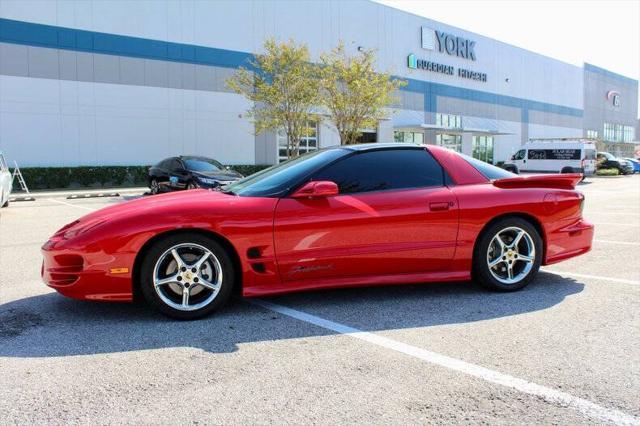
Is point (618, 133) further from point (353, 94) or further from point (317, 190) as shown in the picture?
point (317, 190)

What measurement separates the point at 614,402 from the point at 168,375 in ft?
8.05

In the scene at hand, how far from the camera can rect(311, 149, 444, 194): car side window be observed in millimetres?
4559

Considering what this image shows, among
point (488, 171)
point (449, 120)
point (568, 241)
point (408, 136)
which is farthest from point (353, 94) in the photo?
A: point (449, 120)

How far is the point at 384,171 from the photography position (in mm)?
4723

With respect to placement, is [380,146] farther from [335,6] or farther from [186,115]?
[335,6]

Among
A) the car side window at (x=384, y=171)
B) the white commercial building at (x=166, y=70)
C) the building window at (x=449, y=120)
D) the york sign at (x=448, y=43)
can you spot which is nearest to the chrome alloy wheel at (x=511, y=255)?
the car side window at (x=384, y=171)

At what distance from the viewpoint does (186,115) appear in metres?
25.2

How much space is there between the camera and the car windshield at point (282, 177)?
4.41 metres

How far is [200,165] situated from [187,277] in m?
11.6

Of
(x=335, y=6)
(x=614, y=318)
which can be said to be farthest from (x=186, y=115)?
(x=614, y=318)

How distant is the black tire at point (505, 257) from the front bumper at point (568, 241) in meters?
0.16

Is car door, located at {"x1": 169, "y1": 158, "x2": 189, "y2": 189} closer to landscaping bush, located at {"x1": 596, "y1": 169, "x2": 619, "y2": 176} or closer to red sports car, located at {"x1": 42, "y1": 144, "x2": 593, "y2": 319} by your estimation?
red sports car, located at {"x1": 42, "y1": 144, "x2": 593, "y2": 319}

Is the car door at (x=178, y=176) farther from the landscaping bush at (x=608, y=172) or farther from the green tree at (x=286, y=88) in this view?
the landscaping bush at (x=608, y=172)

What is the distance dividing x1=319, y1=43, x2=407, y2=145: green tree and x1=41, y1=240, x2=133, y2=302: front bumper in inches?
719
